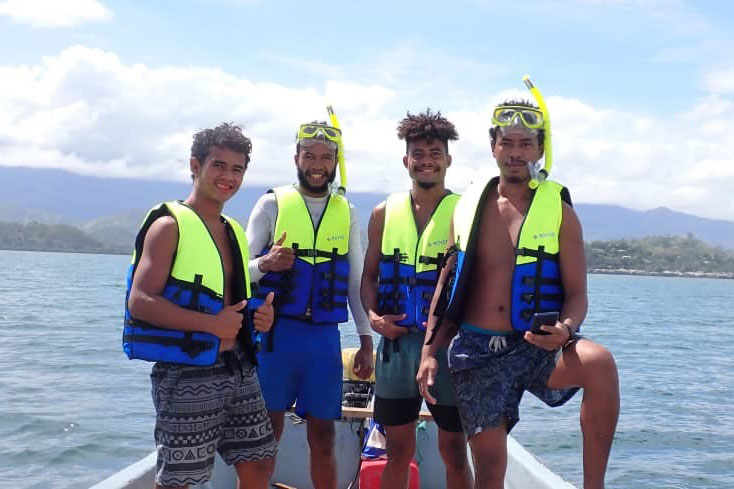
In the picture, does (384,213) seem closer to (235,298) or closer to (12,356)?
(235,298)

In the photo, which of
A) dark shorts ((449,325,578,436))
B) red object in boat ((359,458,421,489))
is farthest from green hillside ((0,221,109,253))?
dark shorts ((449,325,578,436))

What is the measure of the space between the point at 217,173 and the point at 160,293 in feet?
2.13

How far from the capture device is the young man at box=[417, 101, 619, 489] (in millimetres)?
3242

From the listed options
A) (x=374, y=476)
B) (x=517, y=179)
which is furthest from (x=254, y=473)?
(x=517, y=179)

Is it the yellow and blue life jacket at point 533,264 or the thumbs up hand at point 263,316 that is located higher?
the yellow and blue life jacket at point 533,264

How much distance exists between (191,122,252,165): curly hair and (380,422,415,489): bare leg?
1704 millimetres

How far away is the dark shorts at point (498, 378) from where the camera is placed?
10.8 feet

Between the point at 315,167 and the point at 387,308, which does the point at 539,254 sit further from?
the point at 315,167

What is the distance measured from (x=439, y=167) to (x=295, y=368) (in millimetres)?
1382

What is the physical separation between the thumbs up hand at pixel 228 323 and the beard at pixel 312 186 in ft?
4.01

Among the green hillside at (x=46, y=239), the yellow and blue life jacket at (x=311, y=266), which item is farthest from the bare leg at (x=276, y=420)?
the green hillside at (x=46, y=239)

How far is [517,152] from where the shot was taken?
3557 millimetres

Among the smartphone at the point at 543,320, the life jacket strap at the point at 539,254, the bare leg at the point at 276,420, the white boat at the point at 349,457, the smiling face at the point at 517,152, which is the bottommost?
the white boat at the point at 349,457

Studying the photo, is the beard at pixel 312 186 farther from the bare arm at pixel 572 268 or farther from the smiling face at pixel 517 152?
the bare arm at pixel 572 268
